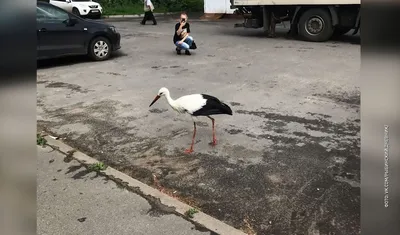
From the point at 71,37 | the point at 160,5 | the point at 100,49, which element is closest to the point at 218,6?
the point at 160,5

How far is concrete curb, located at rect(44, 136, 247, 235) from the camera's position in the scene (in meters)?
3.63

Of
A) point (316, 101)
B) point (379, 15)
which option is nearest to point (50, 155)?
point (316, 101)


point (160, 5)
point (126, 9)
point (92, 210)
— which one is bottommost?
point (92, 210)

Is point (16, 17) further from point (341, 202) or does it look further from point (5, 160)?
point (341, 202)

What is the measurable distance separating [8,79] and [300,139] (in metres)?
5.25

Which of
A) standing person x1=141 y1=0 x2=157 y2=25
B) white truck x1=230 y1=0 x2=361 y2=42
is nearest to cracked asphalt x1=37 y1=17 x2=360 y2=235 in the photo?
white truck x1=230 y1=0 x2=361 y2=42

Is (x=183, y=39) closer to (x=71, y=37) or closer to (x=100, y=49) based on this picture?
(x=100, y=49)

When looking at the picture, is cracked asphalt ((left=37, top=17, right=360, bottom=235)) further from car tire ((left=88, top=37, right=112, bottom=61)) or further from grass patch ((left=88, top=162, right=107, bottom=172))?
car tire ((left=88, top=37, right=112, bottom=61))

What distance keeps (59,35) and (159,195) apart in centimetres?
798

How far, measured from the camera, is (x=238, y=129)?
6.25m

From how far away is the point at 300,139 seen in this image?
576cm

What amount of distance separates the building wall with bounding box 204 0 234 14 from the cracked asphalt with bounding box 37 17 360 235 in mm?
11368

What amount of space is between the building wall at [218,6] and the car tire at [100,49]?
39.9 feet

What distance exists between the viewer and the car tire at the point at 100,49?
11703mm
